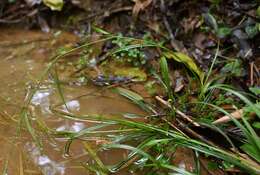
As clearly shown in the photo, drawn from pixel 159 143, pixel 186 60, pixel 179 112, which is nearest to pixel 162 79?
pixel 186 60

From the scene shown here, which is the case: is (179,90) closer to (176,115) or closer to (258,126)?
(176,115)

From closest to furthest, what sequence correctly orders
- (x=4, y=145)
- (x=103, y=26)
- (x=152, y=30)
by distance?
(x=4, y=145) → (x=152, y=30) → (x=103, y=26)

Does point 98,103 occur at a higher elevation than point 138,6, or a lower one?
lower

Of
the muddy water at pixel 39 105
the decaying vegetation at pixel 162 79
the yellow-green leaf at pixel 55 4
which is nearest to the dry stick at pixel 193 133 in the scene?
the decaying vegetation at pixel 162 79

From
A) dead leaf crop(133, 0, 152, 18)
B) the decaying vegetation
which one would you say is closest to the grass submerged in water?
the decaying vegetation

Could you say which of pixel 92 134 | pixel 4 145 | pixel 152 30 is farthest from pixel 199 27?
pixel 4 145

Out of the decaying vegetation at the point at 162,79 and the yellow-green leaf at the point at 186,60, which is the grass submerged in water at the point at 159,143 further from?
the yellow-green leaf at the point at 186,60

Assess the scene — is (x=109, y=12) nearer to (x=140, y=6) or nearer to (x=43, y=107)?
(x=140, y=6)
